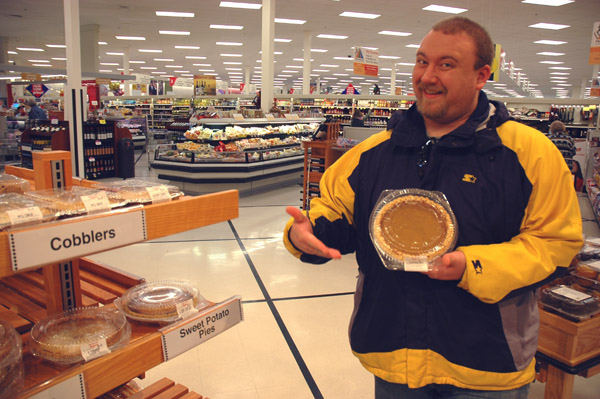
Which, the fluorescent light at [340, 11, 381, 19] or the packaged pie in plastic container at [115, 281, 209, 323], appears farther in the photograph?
the fluorescent light at [340, 11, 381, 19]

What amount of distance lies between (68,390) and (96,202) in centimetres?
47

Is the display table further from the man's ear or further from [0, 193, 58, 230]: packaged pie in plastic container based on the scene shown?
[0, 193, 58, 230]: packaged pie in plastic container

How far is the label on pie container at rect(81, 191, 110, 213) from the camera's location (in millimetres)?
1157

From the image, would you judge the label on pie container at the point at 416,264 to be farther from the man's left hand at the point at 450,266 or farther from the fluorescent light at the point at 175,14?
the fluorescent light at the point at 175,14

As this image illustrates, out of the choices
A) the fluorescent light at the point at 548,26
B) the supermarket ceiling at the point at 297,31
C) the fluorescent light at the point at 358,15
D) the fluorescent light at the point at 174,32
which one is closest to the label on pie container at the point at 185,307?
the supermarket ceiling at the point at 297,31

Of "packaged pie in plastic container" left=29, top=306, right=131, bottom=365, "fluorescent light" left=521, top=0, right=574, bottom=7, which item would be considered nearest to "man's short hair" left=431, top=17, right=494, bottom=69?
"packaged pie in plastic container" left=29, top=306, right=131, bottom=365

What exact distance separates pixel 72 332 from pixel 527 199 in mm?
1378

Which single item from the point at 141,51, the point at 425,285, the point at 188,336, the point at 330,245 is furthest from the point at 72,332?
the point at 141,51

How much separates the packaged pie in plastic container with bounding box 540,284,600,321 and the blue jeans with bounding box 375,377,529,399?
1.18 meters

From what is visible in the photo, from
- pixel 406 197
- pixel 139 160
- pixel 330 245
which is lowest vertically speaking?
pixel 139 160

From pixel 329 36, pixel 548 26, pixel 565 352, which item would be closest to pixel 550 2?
pixel 548 26

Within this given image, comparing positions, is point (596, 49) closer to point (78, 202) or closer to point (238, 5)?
point (238, 5)

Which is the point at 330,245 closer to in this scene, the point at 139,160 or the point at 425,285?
the point at 425,285

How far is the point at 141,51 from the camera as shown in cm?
2044
